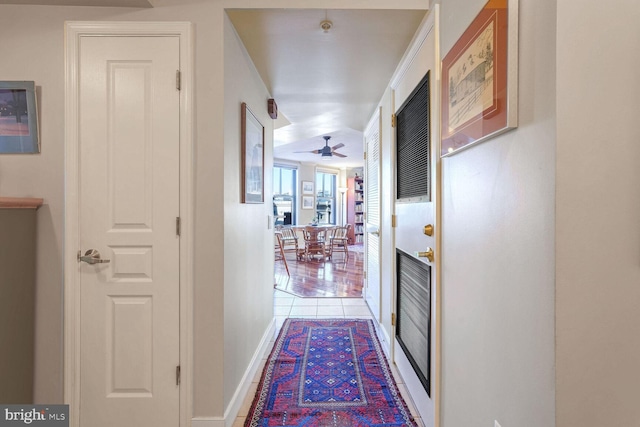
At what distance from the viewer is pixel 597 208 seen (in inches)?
29.0

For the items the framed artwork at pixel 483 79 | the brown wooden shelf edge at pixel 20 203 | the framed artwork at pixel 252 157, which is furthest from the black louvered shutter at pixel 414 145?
the brown wooden shelf edge at pixel 20 203

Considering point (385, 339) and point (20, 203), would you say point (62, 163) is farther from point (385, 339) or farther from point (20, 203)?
point (385, 339)

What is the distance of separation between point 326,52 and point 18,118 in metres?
1.82

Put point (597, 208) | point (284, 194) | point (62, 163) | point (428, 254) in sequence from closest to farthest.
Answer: point (597, 208) < point (428, 254) < point (62, 163) < point (284, 194)

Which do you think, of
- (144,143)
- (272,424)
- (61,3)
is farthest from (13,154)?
(272,424)

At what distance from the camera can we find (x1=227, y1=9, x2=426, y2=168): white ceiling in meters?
1.75

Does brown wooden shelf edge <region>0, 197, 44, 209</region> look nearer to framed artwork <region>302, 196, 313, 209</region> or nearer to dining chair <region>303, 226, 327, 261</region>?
dining chair <region>303, 226, 327, 261</region>

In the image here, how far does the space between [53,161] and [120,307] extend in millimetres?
863

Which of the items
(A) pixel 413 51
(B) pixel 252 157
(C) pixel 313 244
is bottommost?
(C) pixel 313 244

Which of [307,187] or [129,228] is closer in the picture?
[129,228]

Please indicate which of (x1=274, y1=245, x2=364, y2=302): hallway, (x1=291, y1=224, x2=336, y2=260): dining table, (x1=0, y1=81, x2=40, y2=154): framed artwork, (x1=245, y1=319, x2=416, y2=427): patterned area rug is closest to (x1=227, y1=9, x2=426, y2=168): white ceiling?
(x1=0, y1=81, x2=40, y2=154): framed artwork

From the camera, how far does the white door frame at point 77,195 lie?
162 cm

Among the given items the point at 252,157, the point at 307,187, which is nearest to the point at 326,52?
the point at 252,157

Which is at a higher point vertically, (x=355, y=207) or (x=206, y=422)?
(x=355, y=207)
